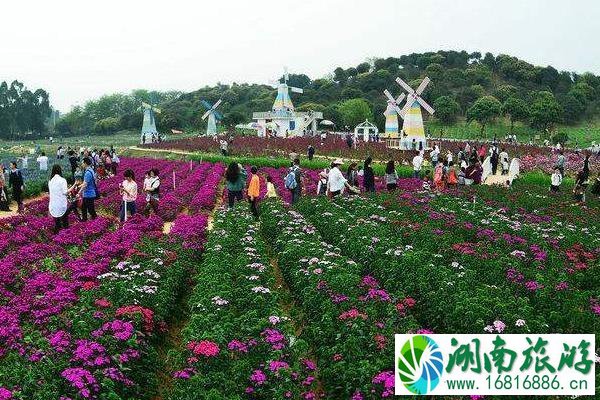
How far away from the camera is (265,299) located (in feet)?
29.1

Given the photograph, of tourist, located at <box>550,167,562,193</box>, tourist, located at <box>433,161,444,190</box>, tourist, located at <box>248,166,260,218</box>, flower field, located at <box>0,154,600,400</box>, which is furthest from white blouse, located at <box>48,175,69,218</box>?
tourist, located at <box>550,167,562,193</box>

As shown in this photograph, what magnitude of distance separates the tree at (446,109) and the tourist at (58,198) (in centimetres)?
7520

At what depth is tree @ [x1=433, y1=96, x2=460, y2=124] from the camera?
84719 millimetres

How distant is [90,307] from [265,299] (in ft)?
8.28

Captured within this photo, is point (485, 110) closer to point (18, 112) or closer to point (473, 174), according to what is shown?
point (473, 174)

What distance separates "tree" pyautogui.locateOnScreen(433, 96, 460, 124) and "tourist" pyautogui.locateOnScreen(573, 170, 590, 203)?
64.7 metres

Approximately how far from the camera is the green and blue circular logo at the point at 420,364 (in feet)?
19.4

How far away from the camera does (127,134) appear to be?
96562 millimetres

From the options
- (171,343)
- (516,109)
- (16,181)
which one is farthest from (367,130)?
(171,343)

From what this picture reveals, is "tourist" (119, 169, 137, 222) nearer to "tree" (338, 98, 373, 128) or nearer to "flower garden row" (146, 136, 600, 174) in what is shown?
"flower garden row" (146, 136, 600, 174)

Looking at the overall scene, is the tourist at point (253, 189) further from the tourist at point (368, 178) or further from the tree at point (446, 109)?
the tree at point (446, 109)

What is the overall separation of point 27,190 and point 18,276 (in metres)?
17.2

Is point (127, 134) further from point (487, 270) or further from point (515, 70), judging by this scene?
point (487, 270)

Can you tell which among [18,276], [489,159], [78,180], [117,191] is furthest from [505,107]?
[18,276]
